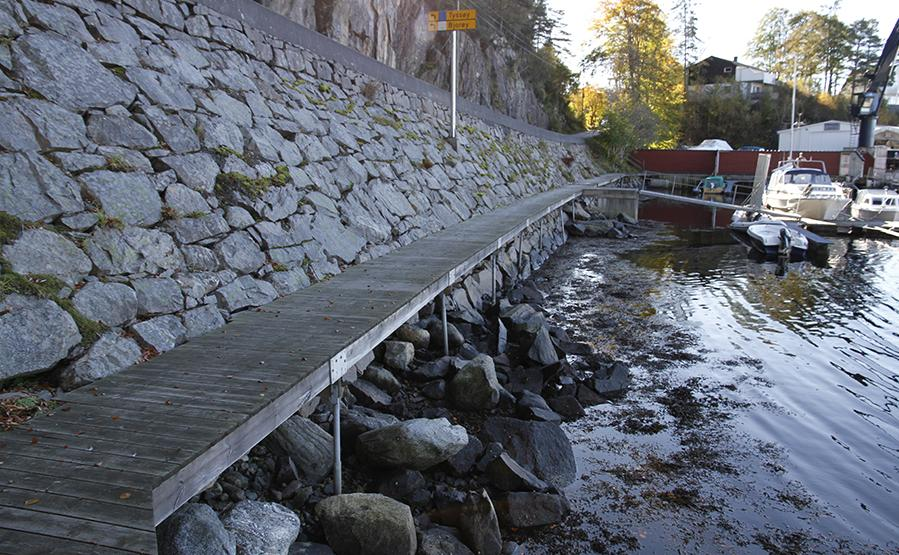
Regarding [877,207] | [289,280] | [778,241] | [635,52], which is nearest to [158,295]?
[289,280]

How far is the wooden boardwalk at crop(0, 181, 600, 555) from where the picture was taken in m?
2.59

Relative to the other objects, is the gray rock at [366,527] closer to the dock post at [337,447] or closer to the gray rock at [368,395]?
the dock post at [337,447]

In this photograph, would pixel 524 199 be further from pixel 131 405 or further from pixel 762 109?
pixel 762 109

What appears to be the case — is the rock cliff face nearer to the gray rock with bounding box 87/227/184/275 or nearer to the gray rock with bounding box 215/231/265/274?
the gray rock with bounding box 215/231/265/274

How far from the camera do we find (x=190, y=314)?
16.6ft

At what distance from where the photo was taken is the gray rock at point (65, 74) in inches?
193

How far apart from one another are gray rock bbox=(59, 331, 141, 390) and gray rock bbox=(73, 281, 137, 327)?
0.45 ft

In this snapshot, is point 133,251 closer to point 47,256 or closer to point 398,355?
point 47,256

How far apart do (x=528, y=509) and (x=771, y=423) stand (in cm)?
391

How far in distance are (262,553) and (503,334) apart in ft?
19.8

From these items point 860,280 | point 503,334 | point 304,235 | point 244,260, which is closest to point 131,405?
point 244,260

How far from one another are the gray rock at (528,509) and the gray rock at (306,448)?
1.46m

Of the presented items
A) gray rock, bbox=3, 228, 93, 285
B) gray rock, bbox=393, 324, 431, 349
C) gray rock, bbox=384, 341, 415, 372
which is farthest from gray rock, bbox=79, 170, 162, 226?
gray rock, bbox=393, 324, 431, 349

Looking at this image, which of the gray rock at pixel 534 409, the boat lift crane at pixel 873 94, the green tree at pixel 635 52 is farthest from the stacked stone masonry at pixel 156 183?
the green tree at pixel 635 52
